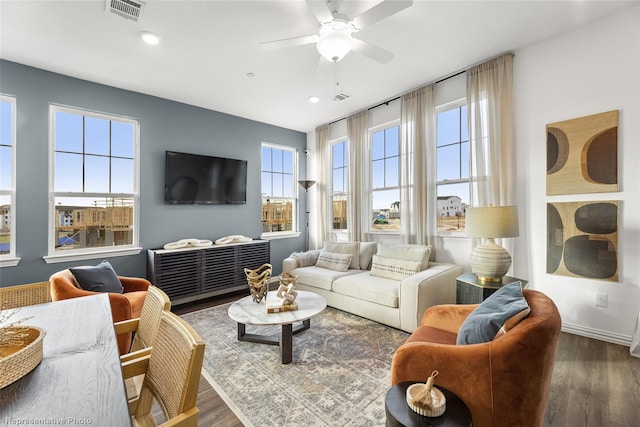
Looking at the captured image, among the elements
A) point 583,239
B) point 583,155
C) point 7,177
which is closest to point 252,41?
point 7,177

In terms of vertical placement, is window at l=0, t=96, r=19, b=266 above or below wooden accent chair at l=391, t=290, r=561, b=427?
above

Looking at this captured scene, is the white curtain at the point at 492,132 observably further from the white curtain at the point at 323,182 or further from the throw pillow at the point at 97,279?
the throw pillow at the point at 97,279

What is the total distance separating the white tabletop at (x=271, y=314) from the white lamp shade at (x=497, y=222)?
63.5 inches

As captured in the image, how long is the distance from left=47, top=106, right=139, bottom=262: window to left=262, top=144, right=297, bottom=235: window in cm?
207

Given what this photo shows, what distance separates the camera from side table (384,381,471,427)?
3.61 feet

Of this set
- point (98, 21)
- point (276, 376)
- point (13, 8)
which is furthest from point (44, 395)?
point (13, 8)

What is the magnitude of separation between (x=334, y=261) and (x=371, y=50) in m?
2.67

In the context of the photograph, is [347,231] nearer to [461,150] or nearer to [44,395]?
[461,150]

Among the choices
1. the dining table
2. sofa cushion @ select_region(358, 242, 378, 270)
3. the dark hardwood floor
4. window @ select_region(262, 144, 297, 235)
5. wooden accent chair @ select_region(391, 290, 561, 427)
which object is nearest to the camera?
the dining table

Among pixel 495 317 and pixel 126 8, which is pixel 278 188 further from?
pixel 495 317

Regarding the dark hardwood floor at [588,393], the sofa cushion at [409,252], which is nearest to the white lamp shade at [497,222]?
the sofa cushion at [409,252]

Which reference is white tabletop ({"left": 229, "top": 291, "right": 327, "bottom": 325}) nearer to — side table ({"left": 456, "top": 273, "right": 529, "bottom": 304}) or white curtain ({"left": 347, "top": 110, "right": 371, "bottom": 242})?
side table ({"left": 456, "top": 273, "right": 529, "bottom": 304})

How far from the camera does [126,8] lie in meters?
2.23

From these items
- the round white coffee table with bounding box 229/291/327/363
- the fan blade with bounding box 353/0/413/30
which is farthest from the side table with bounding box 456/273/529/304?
the fan blade with bounding box 353/0/413/30
